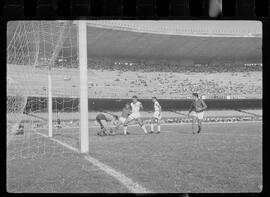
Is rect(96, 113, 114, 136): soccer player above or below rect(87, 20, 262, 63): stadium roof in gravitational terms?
below

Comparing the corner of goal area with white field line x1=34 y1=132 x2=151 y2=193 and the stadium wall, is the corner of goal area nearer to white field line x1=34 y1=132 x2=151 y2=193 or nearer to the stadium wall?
white field line x1=34 y1=132 x2=151 y2=193

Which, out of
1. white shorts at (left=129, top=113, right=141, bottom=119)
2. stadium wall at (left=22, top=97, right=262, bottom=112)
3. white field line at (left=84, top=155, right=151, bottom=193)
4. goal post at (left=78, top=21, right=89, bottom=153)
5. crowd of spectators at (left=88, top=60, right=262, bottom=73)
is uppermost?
crowd of spectators at (left=88, top=60, right=262, bottom=73)

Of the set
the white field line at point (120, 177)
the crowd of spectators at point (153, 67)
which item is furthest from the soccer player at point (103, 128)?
the crowd of spectators at point (153, 67)

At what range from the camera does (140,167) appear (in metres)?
5.55

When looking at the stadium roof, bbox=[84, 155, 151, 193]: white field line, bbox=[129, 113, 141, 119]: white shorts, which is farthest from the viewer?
the stadium roof

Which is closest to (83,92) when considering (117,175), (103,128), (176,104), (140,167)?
(140,167)

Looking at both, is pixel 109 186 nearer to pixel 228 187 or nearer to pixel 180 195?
pixel 180 195

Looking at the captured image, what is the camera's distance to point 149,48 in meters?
20.7

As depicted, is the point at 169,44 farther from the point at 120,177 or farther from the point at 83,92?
the point at 120,177

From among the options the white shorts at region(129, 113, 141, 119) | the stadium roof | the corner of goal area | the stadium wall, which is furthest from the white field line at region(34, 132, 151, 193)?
the stadium roof

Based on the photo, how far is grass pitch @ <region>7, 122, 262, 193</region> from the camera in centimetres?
456

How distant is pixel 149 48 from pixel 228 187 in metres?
16.5
